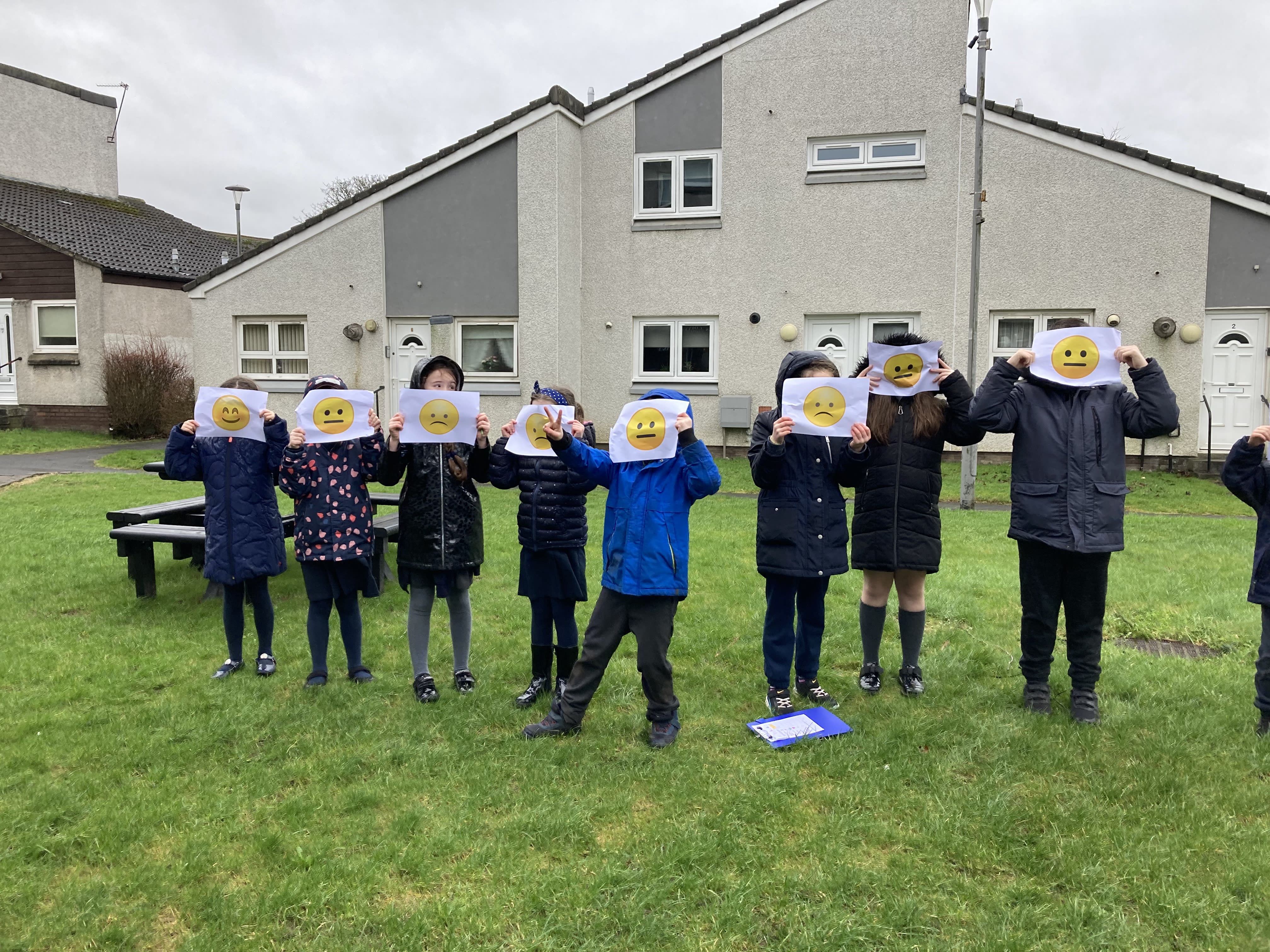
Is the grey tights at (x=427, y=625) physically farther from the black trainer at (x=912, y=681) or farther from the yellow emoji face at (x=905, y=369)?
the yellow emoji face at (x=905, y=369)

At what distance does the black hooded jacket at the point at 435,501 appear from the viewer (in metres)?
4.70

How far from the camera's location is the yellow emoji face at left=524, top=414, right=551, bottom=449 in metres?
4.22

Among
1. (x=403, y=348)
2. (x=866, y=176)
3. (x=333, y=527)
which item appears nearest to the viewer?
(x=333, y=527)

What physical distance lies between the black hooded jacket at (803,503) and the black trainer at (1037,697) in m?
1.20

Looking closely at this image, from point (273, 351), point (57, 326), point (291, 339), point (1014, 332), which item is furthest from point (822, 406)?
point (57, 326)

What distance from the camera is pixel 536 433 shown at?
4281 millimetres

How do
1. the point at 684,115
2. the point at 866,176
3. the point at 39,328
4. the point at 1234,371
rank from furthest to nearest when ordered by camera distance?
the point at 39,328 → the point at 684,115 → the point at 866,176 → the point at 1234,371

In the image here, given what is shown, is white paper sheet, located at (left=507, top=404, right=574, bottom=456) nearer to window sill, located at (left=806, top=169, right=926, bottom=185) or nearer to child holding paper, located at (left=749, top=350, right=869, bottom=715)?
child holding paper, located at (left=749, top=350, right=869, bottom=715)

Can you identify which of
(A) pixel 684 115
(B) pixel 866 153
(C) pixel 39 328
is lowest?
(C) pixel 39 328

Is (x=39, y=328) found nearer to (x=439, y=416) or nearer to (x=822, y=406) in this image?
(x=439, y=416)

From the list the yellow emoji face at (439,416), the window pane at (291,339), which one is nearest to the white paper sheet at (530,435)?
the yellow emoji face at (439,416)

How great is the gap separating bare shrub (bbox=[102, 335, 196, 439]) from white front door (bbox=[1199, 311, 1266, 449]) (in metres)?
20.3

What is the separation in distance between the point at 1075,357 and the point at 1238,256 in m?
12.5

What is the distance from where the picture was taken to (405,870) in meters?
3.13
